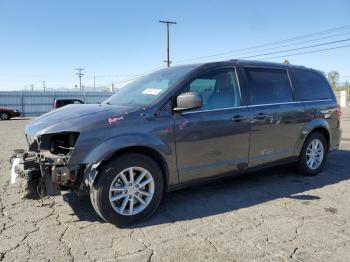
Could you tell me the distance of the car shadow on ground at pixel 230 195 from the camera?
13.9ft

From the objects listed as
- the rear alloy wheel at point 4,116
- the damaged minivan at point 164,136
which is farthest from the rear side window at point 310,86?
the rear alloy wheel at point 4,116

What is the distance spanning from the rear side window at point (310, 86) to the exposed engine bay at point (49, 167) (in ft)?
12.5

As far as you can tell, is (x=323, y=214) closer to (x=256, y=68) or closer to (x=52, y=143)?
(x=256, y=68)

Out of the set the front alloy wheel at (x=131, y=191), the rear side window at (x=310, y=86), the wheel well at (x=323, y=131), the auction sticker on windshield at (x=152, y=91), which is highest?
the rear side window at (x=310, y=86)

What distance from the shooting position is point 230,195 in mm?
4930

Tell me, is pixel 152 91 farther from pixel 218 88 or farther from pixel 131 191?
pixel 131 191

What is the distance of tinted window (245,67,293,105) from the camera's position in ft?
16.6

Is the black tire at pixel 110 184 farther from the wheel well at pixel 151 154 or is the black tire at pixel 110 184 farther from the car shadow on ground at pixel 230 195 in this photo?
the car shadow on ground at pixel 230 195

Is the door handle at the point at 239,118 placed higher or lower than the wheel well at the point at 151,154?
higher

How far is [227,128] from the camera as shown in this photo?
4.59m

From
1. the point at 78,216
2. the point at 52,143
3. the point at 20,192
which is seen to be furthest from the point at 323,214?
the point at 20,192

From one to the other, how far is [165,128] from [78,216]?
146cm

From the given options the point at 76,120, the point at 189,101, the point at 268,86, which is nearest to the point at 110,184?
the point at 76,120

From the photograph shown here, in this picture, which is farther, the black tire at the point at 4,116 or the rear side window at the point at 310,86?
the black tire at the point at 4,116
